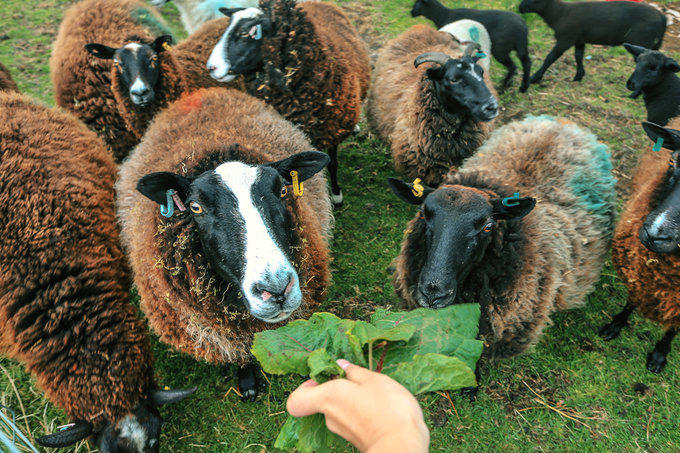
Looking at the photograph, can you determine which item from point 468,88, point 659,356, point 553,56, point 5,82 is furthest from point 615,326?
point 5,82

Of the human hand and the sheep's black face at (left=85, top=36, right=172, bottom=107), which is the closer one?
the human hand

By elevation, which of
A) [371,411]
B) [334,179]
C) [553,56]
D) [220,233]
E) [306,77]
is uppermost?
[371,411]

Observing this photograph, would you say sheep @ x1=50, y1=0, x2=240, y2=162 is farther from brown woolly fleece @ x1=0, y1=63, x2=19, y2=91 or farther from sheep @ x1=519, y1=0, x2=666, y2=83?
sheep @ x1=519, y1=0, x2=666, y2=83

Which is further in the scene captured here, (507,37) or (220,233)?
(507,37)

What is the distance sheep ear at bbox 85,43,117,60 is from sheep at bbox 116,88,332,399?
1.31m

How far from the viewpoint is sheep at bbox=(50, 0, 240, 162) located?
4.19 metres

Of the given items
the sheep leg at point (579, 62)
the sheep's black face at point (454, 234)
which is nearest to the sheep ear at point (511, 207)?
the sheep's black face at point (454, 234)

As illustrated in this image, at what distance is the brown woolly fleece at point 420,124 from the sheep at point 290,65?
2.47 feet

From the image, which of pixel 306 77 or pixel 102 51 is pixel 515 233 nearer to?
pixel 306 77

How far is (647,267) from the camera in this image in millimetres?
3105

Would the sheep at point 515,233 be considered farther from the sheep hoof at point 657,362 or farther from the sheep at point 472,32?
the sheep at point 472,32

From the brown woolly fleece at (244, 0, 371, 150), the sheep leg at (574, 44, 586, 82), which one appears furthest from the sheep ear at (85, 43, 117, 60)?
the sheep leg at (574, 44, 586, 82)

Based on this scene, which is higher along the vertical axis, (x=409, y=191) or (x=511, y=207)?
(x=511, y=207)

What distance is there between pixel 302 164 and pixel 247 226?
2.28ft
